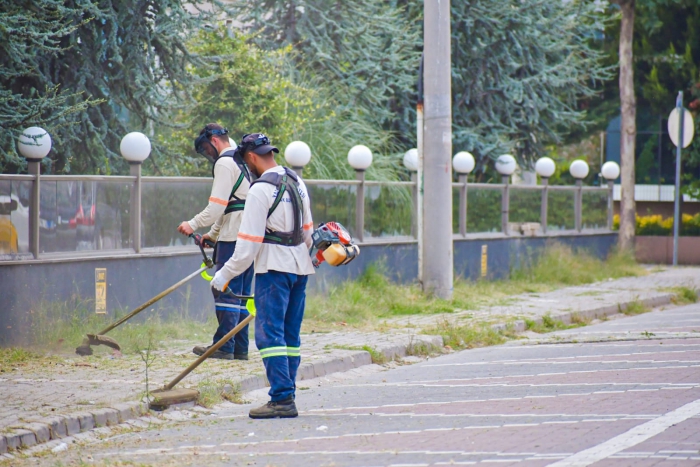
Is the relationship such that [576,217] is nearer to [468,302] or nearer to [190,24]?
[468,302]

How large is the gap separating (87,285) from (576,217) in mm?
12956

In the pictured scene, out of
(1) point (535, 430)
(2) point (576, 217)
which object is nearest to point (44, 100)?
(1) point (535, 430)

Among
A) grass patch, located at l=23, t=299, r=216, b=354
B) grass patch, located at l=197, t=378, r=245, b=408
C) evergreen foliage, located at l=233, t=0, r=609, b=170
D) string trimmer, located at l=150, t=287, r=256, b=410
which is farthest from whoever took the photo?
evergreen foliage, located at l=233, t=0, r=609, b=170

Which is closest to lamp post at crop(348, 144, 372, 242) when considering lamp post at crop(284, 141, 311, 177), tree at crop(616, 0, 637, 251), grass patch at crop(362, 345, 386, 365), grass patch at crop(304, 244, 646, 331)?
grass patch at crop(304, 244, 646, 331)

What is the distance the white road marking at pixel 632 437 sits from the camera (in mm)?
5520

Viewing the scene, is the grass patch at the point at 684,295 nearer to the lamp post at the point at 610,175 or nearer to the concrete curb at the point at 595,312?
the concrete curb at the point at 595,312

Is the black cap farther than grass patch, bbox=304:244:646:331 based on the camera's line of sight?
No

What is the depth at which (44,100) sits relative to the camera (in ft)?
36.6

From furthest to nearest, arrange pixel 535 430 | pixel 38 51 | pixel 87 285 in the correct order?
1. pixel 38 51
2. pixel 87 285
3. pixel 535 430

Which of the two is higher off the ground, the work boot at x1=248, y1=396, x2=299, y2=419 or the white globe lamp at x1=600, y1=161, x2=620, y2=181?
the white globe lamp at x1=600, y1=161, x2=620, y2=181

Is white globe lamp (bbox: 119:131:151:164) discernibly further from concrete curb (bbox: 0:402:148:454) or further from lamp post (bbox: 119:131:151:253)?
concrete curb (bbox: 0:402:148:454)

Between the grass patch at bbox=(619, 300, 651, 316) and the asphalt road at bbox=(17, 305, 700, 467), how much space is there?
4.73 metres

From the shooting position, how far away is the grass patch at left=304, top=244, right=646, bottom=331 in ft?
40.9

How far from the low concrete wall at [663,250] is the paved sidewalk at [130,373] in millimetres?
10256
